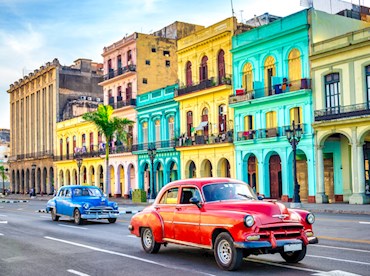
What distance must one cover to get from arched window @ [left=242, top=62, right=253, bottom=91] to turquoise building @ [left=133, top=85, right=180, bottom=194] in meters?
8.90

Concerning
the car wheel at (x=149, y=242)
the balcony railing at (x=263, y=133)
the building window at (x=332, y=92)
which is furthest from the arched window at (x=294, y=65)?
the car wheel at (x=149, y=242)

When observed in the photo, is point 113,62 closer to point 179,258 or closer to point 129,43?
point 129,43

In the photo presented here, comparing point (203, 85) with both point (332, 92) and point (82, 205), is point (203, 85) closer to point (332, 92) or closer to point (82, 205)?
point (332, 92)

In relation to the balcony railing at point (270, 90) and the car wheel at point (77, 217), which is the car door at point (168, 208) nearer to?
the car wheel at point (77, 217)

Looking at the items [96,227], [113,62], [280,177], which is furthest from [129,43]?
[96,227]

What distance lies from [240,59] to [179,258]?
101 ft

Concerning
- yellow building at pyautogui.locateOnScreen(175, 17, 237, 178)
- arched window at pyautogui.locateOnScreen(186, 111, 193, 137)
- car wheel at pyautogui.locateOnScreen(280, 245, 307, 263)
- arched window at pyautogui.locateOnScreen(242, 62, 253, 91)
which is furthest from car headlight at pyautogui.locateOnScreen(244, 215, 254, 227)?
arched window at pyautogui.locateOnScreen(186, 111, 193, 137)

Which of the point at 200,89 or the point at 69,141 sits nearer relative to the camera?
the point at 200,89

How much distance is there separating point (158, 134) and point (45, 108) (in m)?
29.0

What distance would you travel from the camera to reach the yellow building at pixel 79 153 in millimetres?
61562

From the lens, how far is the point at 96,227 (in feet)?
67.1

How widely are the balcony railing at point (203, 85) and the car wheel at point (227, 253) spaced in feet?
106

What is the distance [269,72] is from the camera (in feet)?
127

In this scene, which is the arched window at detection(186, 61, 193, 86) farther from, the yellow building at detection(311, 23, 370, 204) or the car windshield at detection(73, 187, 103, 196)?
the car windshield at detection(73, 187, 103, 196)
